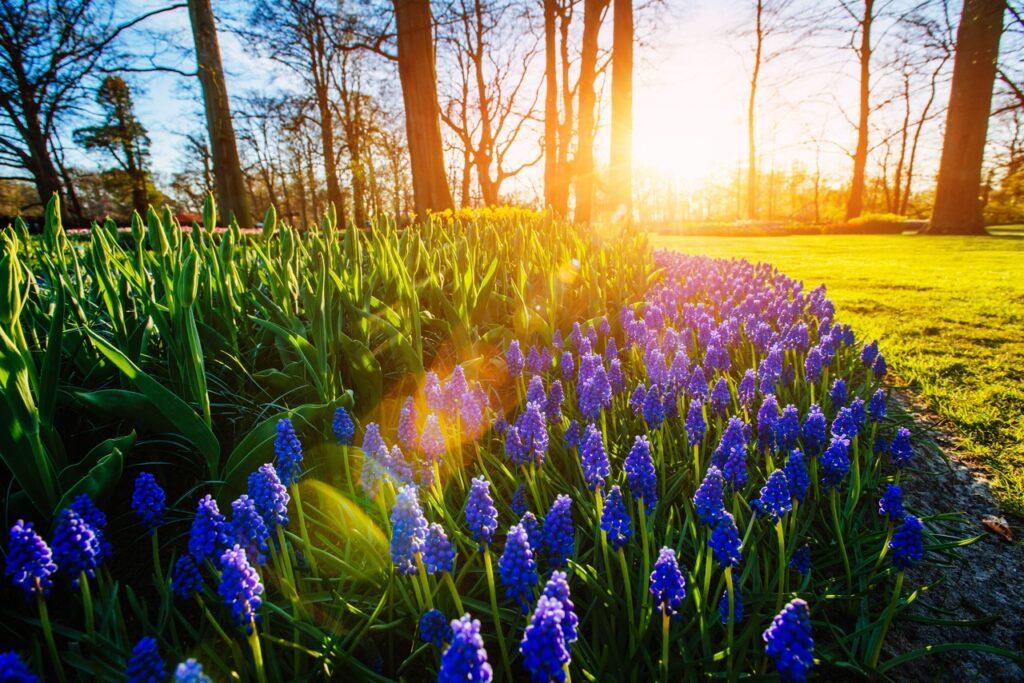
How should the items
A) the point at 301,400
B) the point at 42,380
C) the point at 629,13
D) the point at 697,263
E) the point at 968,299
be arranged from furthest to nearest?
the point at 629,13 → the point at 697,263 → the point at 968,299 → the point at 301,400 → the point at 42,380

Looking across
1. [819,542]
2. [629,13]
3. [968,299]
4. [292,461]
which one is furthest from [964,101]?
[292,461]

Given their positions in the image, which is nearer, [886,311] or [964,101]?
[886,311]

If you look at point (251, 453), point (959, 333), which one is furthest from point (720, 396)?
point (959, 333)

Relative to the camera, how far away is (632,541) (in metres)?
1.36

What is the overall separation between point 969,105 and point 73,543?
673 inches

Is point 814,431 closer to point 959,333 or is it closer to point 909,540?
point 909,540

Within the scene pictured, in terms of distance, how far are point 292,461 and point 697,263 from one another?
5.46m

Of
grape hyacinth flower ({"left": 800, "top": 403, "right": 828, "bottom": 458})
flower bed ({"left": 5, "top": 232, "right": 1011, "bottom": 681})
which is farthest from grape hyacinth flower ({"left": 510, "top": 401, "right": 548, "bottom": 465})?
grape hyacinth flower ({"left": 800, "top": 403, "right": 828, "bottom": 458})

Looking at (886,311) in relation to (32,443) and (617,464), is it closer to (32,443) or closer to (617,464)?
(617,464)

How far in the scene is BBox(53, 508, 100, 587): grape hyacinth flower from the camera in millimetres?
929

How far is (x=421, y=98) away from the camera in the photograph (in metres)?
8.95

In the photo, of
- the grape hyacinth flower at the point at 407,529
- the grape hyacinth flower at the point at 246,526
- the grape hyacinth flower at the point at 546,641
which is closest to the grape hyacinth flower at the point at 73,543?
the grape hyacinth flower at the point at 246,526

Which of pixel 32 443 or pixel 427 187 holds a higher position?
pixel 427 187

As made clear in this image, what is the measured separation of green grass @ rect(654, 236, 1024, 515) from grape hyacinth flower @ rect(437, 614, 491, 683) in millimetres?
2058
